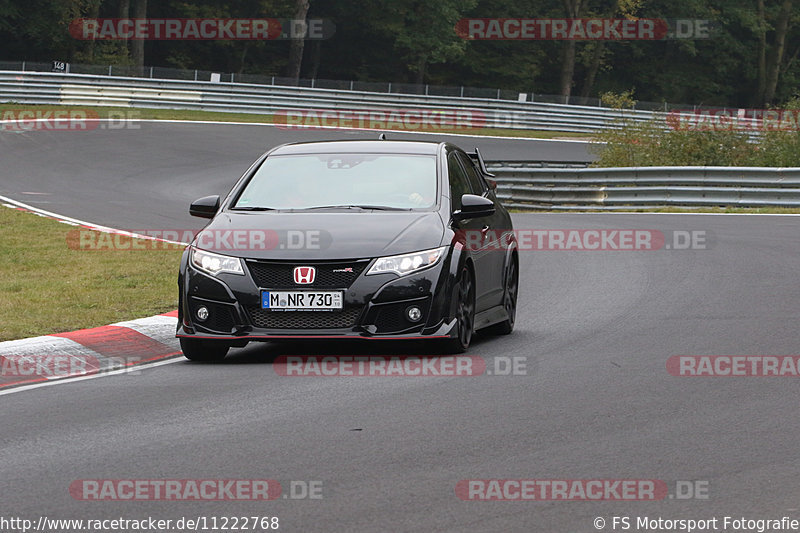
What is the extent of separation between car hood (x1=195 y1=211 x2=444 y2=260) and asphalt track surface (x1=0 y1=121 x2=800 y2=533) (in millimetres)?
843

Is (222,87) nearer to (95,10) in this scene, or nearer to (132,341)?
(95,10)

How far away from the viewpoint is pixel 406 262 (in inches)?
374

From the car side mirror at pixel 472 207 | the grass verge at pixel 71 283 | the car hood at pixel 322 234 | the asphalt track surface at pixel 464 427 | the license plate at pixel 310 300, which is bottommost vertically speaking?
the grass verge at pixel 71 283

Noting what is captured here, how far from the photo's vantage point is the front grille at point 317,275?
9.36 meters

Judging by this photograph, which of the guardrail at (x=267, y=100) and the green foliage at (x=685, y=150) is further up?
the green foliage at (x=685, y=150)

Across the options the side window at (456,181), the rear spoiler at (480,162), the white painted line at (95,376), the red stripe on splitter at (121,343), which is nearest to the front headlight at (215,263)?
the white painted line at (95,376)

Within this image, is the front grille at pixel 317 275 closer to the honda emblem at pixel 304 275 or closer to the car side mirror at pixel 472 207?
the honda emblem at pixel 304 275

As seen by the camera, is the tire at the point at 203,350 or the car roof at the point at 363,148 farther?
the car roof at the point at 363,148

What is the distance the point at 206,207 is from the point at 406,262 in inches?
70.6

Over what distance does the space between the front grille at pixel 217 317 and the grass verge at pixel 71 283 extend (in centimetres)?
147

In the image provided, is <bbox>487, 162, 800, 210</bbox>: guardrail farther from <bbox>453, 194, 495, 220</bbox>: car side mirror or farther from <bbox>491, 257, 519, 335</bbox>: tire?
<bbox>453, 194, 495, 220</bbox>: car side mirror

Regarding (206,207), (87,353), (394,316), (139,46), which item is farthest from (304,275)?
(139,46)

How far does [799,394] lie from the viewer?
8.27m

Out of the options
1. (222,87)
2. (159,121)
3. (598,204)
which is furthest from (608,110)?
(598,204)
